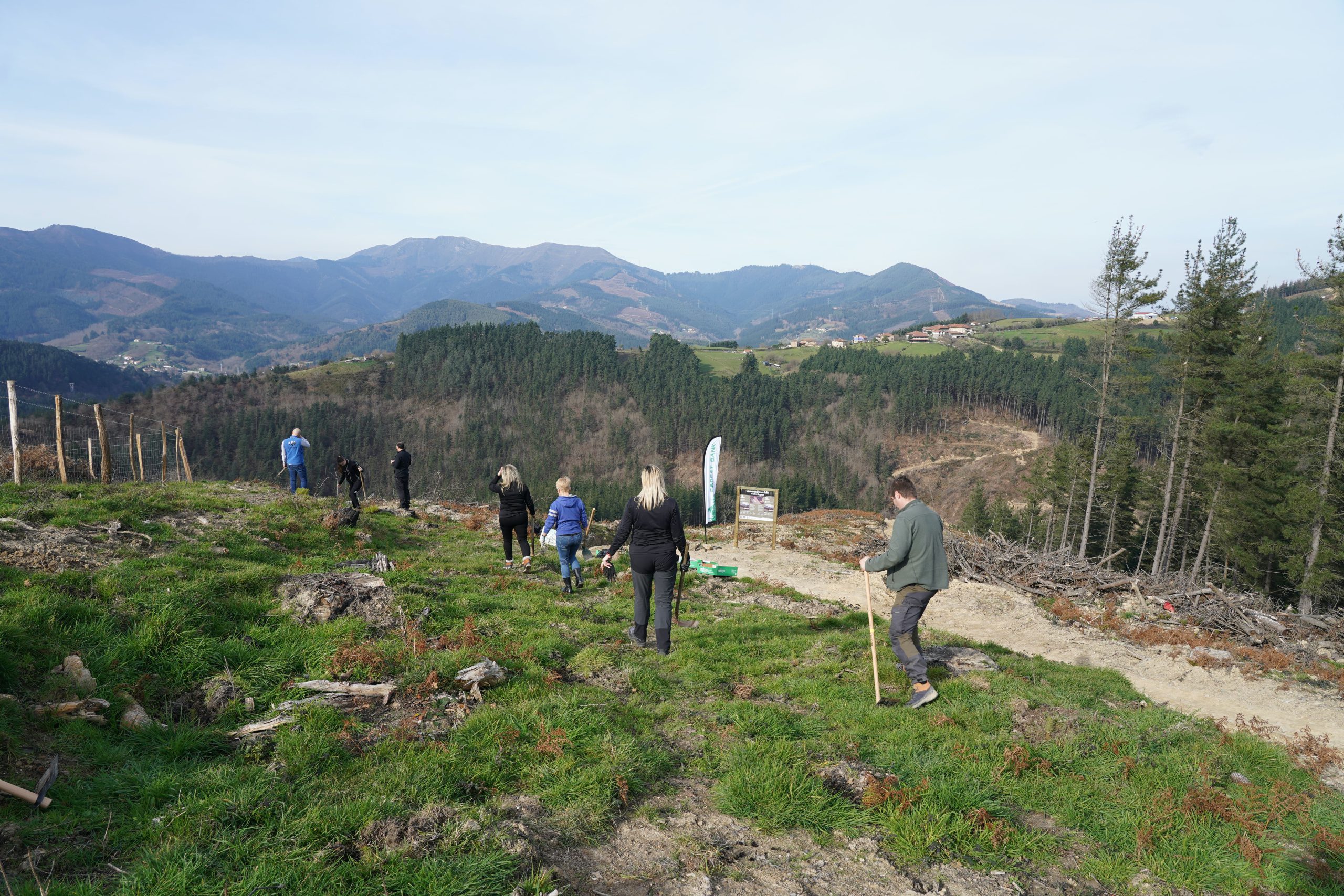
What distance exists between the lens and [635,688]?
7.22m

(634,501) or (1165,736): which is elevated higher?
(634,501)

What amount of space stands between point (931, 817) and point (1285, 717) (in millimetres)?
8960

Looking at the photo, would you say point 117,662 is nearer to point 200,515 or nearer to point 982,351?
point 200,515

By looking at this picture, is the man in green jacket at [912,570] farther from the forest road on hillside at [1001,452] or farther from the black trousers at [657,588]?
the forest road on hillside at [1001,452]

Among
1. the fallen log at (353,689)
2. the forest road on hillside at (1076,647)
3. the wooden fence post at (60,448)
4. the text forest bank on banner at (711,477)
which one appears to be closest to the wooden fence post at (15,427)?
the wooden fence post at (60,448)

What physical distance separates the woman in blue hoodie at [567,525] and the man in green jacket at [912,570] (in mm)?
5518

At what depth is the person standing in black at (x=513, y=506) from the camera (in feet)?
Answer: 38.7

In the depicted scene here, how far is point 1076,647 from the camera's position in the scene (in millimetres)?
12594

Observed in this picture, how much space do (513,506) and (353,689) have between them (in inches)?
235

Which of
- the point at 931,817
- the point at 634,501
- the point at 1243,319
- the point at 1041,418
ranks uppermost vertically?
the point at 1243,319

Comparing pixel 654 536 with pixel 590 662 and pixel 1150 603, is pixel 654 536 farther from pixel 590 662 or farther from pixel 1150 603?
pixel 1150 603

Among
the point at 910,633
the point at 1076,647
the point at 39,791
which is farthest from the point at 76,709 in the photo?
the point at 1076,647

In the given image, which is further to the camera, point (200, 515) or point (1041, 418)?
point (1041, 418)

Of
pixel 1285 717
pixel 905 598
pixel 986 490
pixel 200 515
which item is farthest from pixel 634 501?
pixel 986 490
